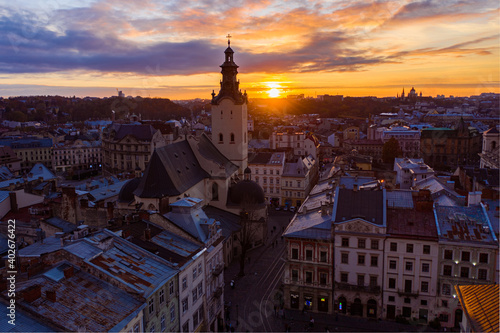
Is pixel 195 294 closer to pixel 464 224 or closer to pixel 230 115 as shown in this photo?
pixel 464 224

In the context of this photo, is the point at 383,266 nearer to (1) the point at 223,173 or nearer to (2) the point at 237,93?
(1) the point at 223,173

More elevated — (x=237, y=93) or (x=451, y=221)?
(x=237, y=93)

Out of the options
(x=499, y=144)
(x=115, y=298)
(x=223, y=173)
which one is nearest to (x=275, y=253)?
(x=223, y=173)

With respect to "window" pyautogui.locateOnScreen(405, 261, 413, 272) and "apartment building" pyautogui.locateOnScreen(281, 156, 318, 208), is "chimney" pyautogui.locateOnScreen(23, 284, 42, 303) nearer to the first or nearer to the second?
"window" pyautogui.locateOnScreen(405, 261, 413, 272)

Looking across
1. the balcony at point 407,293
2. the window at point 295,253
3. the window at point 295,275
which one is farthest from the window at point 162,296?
the balcony at point 407,293

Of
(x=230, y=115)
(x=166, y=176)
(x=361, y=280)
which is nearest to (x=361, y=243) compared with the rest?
(x=361, y=280)

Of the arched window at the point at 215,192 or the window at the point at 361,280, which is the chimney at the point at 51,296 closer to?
the window at the point at 361,280

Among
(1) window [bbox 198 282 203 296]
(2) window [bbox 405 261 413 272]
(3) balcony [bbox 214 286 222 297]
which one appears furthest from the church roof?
(2) window [bbox 405 261 413 272]
